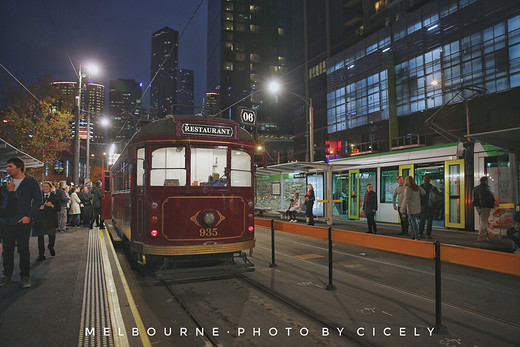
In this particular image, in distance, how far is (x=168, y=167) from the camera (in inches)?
260

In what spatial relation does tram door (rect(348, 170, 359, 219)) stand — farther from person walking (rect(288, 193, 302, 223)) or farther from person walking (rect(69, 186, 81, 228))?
person walking (rect(69, 186, 81, 228))

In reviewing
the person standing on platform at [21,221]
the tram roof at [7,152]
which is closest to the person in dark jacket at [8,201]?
the person standing on platform at [21,221]

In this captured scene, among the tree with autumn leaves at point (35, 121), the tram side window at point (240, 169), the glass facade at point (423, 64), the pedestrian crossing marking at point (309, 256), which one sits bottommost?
the pedestrian crossing marking at point (309, 256)

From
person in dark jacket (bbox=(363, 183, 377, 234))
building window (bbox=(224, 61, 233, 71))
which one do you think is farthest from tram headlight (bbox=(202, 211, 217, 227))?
building window (bbox=(224, 61, 233, 71))

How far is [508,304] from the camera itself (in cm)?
514

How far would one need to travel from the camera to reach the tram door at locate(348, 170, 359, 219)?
17856 mm

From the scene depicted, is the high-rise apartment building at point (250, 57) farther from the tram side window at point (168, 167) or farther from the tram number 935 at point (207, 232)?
the tram number 935 at point (207, 232)

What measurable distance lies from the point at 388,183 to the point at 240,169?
10966mm

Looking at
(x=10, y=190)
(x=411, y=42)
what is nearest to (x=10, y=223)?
(x=10, y=190)

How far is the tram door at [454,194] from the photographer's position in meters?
13.3

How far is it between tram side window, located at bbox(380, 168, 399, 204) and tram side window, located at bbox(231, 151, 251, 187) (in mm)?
10563

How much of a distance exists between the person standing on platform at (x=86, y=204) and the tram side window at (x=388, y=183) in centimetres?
1359

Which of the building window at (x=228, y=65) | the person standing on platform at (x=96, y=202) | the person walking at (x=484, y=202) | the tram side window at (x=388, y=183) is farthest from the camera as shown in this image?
the building window at (x=228, y=65)

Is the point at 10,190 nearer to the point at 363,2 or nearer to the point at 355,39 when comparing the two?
the point at 355,39
